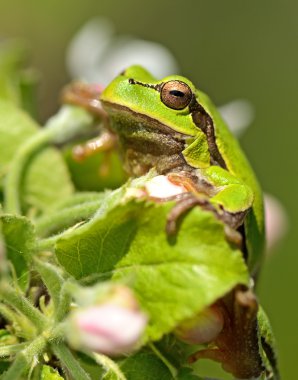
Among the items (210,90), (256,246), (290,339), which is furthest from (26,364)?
(210,90)

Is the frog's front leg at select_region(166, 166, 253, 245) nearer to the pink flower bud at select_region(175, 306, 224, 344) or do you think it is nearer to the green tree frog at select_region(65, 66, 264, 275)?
the green tree frog at select_region(65, 66, 264, 275)

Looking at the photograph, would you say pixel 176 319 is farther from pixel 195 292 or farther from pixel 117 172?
pixel 117 172

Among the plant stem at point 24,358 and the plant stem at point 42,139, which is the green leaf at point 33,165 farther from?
the plant stem at point 24,358

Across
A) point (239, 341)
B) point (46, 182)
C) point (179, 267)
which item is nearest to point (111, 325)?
point (179, 267)

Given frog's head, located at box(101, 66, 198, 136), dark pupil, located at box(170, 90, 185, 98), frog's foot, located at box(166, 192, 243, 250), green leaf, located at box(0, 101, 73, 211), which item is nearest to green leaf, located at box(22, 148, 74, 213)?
green leaf, located at box(0, 101, 73, 211)

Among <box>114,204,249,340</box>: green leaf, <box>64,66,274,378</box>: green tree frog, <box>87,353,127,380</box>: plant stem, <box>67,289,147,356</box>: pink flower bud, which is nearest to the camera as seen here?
<box>67,289,147,356</box>: pink flower bud

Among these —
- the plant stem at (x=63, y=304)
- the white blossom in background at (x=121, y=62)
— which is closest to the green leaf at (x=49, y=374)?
the plant stem at (x=63, y=304)
